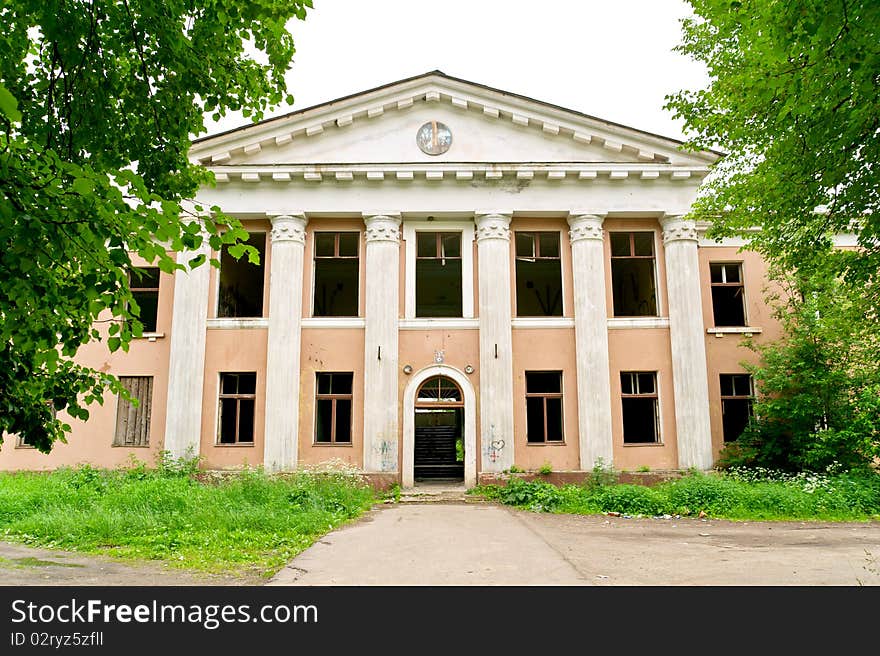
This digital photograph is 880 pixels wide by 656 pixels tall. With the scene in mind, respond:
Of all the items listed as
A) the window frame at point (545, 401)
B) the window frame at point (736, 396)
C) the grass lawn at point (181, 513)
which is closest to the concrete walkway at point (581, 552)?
the grass lawn at point (181, 513)

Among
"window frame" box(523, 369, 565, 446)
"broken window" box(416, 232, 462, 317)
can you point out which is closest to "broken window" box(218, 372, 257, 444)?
"broken window" box(416, 232, 462, 317)

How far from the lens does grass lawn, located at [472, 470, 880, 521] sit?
12.6 meters

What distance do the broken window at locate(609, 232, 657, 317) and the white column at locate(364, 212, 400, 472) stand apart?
6.17 m

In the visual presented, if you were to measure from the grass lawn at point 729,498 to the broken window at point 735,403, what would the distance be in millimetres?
2113

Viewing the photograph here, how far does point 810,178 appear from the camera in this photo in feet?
21.5

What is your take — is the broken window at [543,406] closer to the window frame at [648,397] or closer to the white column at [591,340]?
Answer: the white column at [591,340]

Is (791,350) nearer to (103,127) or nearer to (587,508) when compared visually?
(587,508)

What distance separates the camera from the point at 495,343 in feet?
52.9

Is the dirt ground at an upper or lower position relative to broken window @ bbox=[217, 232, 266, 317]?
lower

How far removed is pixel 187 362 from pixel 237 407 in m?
1.73

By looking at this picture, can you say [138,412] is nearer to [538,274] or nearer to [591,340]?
[538,274]

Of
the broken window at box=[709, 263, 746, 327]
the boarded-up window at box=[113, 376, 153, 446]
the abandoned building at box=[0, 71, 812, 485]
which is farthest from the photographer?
the broken window at box=[709, 263, 746, 327]

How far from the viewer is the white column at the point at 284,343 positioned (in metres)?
15.7

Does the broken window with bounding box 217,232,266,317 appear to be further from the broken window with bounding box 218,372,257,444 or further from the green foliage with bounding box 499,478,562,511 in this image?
the green foliage with bounding box 499,478,562,511
